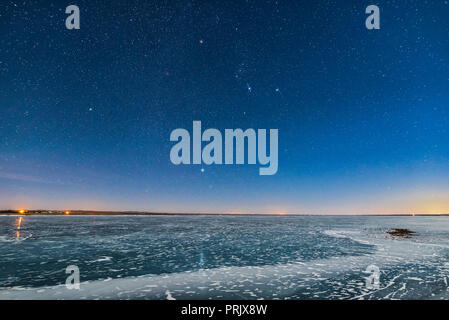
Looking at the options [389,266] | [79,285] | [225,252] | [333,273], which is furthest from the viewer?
[225,252]

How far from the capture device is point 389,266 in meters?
13.8

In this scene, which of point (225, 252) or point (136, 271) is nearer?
point (136, 271)

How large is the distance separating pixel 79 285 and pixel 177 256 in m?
7.20
